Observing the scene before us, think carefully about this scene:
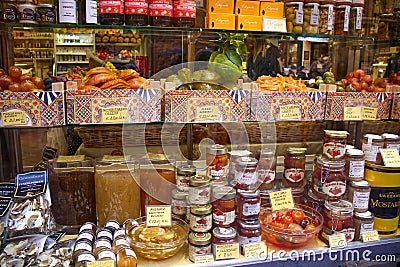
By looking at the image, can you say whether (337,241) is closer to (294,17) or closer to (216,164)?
(216,164)

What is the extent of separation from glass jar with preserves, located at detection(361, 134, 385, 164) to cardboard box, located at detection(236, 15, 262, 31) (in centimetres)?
80

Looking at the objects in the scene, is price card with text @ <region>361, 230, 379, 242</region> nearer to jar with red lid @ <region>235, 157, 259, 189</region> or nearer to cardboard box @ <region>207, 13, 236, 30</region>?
jar with red lid @ <region>235, 157, 259, 189</region>

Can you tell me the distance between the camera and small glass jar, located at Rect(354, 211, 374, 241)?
1624 mm

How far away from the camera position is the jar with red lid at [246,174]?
1590mm

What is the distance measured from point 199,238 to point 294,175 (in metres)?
0.61

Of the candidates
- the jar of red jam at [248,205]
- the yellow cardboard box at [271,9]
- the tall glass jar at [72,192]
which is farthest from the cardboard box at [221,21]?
the tall glass jar at [72,192]

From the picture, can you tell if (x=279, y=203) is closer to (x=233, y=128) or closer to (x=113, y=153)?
(x=233, y=128)

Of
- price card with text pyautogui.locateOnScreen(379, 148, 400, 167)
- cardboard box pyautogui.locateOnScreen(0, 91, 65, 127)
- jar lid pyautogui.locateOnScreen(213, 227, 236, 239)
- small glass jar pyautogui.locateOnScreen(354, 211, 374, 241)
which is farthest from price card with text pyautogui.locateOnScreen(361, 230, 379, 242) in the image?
cardboard box pyautogui.locateOnScreen(0, 91, 65, 127)

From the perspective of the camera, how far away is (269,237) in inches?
63.5

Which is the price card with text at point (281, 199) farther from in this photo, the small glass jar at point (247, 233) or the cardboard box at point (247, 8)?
the cardboard box at point (247, 8)

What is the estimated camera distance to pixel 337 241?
1.59 metres

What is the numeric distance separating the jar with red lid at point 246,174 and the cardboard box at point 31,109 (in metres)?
0.81

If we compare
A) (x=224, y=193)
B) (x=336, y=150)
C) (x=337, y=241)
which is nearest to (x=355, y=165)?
(x=336, y=150)

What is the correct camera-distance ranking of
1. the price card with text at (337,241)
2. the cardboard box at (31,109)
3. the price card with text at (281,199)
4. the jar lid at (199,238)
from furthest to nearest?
1. the price card with text at (281,199)
2. the price card with text at (337,241)
3. the jar lid at (199,238)
4. the cardboard box at (31,109)
